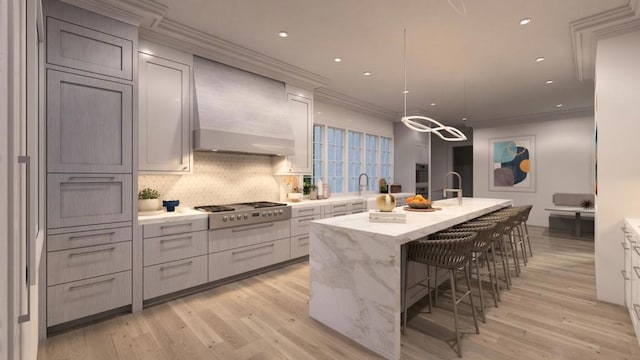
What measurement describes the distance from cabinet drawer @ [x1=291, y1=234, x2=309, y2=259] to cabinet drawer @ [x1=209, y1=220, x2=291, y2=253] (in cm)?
16

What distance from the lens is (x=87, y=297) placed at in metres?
2.46

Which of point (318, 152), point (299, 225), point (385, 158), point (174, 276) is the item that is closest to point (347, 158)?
point (318, 152)

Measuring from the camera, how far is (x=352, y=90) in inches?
202

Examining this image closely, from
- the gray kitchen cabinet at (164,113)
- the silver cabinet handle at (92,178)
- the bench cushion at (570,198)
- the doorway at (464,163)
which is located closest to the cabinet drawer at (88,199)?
the silver cabinet handle at (92,178)

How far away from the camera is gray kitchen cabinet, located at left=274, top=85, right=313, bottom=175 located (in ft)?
14.4

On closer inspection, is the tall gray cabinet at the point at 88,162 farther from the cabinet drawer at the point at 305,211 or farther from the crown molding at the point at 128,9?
the cabinet drawer at the point at 305,211

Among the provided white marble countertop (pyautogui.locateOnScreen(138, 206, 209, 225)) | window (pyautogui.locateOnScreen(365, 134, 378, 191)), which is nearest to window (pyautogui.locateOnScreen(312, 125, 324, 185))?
window (pyautogui.locateOnScreen(365, 134, 378, 191))

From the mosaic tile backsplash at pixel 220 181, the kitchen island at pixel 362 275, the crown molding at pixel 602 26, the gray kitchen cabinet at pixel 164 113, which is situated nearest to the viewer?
the kitchen island at pixel 362 275

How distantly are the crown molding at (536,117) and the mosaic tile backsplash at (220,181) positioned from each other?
6131 millimetres

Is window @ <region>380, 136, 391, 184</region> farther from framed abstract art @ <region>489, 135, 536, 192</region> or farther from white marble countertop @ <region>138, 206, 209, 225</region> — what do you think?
white marble countertop @ <region>138, 206, 209, 225</region>

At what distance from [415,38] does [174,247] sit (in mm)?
3266

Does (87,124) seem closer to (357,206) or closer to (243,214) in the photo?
(243,214)

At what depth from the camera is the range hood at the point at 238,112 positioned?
3320 millimetres

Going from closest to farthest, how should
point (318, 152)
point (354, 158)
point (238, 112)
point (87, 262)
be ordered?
point (87, 262)
point (238, 112)
point (318, 152)
point (354, 158)
